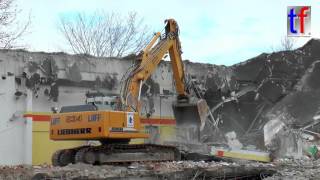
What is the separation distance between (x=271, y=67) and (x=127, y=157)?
12.1 metres

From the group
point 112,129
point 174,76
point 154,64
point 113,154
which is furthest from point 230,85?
point 112,129

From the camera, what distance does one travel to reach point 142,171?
1118 cm

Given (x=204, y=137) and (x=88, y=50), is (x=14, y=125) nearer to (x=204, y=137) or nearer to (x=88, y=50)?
(x=204, y=137)

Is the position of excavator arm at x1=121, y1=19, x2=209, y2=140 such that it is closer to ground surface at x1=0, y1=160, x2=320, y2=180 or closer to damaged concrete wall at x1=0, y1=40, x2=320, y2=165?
damaged concrete wall at x1=0, y1=40, x2=320, y2=165

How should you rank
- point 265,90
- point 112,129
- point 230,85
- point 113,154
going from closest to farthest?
point 112,129
point 113,154
point 265,90
point 230,85

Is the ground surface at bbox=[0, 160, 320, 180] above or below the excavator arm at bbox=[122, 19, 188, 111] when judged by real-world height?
below

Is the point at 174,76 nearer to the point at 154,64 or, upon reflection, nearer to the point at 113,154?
the point at 154,64

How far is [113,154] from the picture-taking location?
14.8 m

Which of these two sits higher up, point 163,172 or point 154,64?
point 154,64

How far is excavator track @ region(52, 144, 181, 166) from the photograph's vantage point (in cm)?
1469

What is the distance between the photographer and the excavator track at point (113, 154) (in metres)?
14.7

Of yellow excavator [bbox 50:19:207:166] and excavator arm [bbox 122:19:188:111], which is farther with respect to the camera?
excavator arm [bbox 122:19:188:111]

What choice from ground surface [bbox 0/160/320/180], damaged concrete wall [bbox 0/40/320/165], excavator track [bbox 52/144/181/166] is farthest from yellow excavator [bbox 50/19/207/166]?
damaged concrete wall [bbox 0/40/320/165]

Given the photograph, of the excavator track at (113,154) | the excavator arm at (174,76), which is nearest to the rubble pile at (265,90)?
the excavator arm at (174,76)
